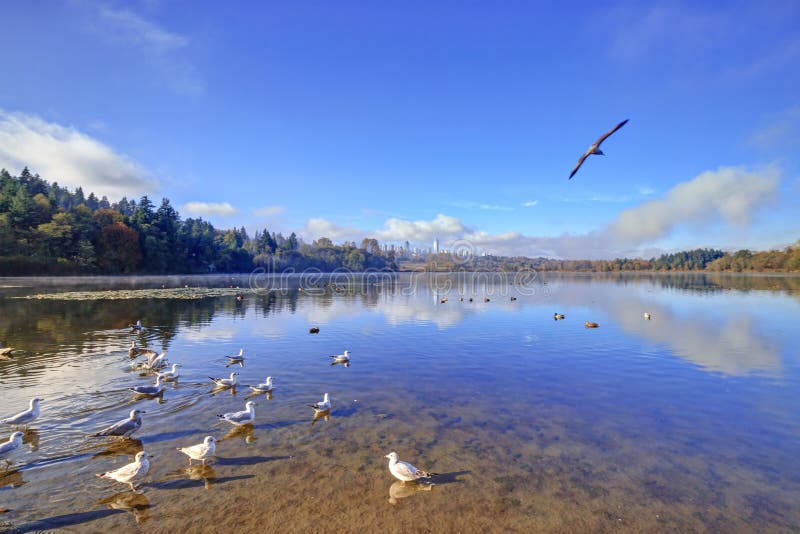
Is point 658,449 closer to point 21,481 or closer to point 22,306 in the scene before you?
point 21,481

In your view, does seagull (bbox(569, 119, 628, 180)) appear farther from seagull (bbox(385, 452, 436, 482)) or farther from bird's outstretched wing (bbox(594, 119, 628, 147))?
seagull (bbox(385, 452, 436, 482))

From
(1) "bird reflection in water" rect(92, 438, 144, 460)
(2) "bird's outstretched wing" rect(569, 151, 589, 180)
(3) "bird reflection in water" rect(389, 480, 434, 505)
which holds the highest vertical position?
(2) "bird's outstretched wing" rect(569, 151, 589, 180)

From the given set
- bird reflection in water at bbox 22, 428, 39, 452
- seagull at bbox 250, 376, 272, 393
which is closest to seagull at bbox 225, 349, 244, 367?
seagull at bbox 250, 376, 272, 393

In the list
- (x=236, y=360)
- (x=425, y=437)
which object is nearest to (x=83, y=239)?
(x=236, y=360)

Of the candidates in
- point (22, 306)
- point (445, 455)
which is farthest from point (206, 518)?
point (22, 306)

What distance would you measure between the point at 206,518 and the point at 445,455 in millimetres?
5916

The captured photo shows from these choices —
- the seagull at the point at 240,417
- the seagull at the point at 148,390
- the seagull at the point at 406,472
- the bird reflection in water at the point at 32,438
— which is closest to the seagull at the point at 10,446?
the bird reflection in water at the point at 32,438

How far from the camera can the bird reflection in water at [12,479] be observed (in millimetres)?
8523

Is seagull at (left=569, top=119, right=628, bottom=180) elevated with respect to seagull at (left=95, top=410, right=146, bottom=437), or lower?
elevated

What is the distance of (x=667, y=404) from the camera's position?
14.9m

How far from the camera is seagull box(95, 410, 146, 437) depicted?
10.6 metres

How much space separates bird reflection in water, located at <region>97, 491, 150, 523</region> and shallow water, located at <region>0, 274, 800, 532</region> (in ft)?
0.12

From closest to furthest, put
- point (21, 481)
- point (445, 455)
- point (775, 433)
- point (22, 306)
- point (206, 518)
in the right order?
point (206, 518), point (21, 481), point (445, 455), point (775, 433), point (22, 306)

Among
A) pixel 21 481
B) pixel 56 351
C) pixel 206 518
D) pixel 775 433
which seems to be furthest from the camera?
pixel 56 351
